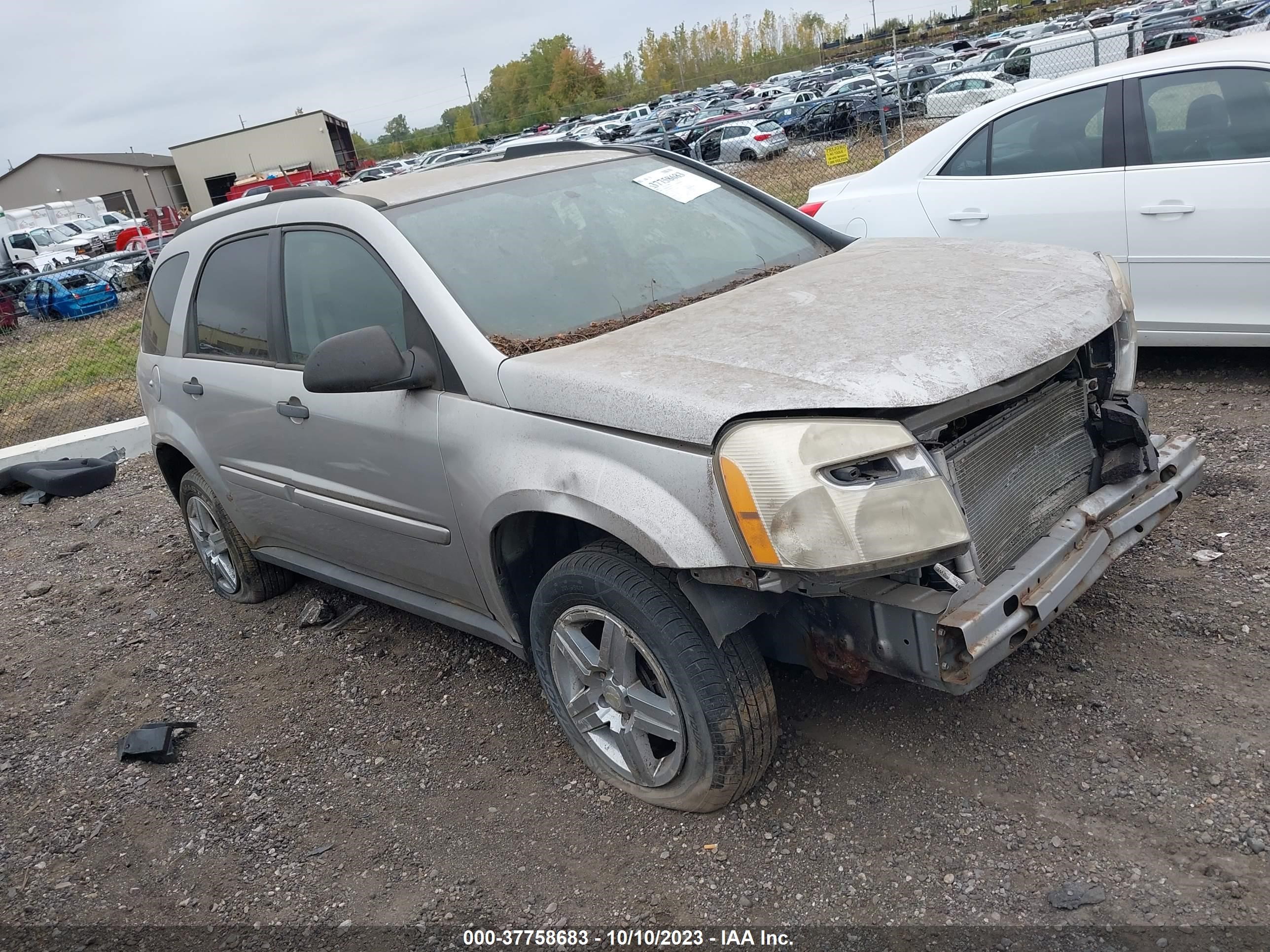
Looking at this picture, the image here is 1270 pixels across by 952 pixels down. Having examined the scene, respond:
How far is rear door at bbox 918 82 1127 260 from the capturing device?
5.13 meters

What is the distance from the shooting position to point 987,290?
2.87 m

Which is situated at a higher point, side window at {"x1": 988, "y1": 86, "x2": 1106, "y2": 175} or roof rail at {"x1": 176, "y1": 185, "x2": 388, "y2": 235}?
roof rail at {"x1": 176, "y1": 185, "x2": 388, "y2": 235}

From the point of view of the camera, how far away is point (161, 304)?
15.9 ft

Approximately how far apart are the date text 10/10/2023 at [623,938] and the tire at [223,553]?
257 centimetres

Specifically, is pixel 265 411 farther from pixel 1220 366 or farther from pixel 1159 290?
pixel 1220 366

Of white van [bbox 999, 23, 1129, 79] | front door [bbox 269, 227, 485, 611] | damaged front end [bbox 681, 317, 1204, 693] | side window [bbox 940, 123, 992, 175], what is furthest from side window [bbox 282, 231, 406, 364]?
white van [bbox 999, 23, 1129, 79]

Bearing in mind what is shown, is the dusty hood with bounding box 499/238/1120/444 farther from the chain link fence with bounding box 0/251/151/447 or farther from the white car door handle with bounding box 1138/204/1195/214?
the chain link fence with bounding box 0/251/151/447

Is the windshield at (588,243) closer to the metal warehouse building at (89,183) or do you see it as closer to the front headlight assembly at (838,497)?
the front headlight assembly at (838,497)

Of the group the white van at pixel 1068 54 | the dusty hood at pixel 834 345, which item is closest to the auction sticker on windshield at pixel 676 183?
the dusty hood at pixel 834 345

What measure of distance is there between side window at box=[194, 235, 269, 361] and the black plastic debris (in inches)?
59.1

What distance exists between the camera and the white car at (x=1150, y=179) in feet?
15.4

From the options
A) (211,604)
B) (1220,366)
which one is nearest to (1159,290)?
(1220,366)

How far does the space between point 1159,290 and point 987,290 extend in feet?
8.98

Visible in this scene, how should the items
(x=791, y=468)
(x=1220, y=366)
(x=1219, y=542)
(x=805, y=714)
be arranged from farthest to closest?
(x=1220, y=366)
(x=1219, y=542)
(x=805, y=714)
(x=791, y=468)
